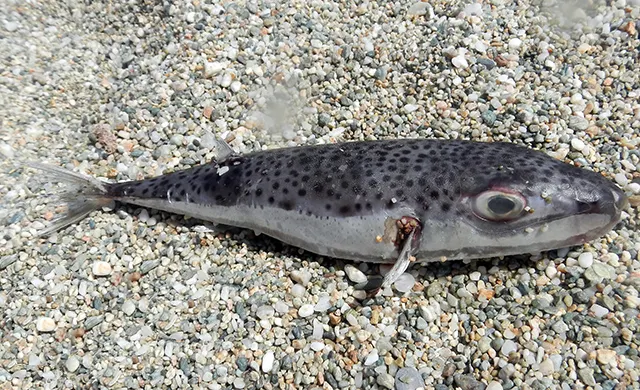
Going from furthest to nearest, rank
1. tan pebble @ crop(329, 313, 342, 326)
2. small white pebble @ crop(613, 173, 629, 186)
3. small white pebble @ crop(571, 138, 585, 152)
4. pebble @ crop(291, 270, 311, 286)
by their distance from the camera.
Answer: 1. small white pebble @ crop(571, 138, 585, 152)
2. small white pebble @ crop(613, 173, 629, 186)
3. pebble @ crop(291, 270, 311, 286)
4. tan pebble @ crop(329, 313, 342, 326)

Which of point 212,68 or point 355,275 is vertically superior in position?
point 212,68

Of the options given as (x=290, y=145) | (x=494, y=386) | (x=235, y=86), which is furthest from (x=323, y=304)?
(x=235, y=86)

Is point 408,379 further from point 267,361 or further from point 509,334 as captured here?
point 267,361

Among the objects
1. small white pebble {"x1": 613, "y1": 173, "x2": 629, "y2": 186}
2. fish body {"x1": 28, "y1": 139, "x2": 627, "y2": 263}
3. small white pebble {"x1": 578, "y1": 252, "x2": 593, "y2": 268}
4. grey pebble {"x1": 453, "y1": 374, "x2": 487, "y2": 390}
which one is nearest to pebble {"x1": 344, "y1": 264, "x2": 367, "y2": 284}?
fish body {"x1": 28, "y1": 139, "x2": 627, "y2": 263}

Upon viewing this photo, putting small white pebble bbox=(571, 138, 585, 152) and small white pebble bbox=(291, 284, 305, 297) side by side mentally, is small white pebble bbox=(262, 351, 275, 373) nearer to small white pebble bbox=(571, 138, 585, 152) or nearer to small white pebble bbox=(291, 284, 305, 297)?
small white pebble bbox=(291, 284, 305, 297)

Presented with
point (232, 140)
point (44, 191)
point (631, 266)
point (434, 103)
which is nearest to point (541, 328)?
point (631, 266)

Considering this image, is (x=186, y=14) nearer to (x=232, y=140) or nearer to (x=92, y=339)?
(x=232, y=140)
